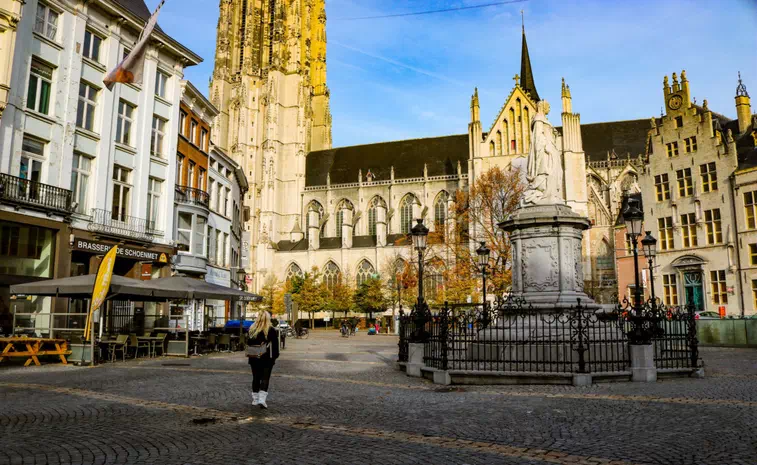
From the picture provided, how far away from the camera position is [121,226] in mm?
23016

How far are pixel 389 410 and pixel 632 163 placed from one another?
2347 inches

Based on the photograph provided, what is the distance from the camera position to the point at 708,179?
3362 cm

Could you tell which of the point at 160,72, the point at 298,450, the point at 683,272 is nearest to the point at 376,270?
the point at 683,272

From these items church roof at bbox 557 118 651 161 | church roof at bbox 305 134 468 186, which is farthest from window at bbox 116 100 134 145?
church roof at bbox 305 134 468 186

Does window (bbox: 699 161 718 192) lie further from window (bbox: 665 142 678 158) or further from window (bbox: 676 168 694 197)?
window (bbox: 665 142 678 158)

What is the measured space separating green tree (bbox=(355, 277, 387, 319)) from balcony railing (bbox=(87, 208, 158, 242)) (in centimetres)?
3939

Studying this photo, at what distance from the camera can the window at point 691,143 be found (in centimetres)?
3453

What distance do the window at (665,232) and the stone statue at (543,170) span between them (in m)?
25.3

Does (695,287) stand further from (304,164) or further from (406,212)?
(304,164)

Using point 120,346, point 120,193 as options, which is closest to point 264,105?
point 120,193

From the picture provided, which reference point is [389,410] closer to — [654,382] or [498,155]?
[654,382]

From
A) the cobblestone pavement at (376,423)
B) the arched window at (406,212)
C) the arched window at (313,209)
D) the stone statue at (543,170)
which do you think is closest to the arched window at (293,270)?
the arched window at (313,209)

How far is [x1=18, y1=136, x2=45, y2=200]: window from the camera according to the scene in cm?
1898

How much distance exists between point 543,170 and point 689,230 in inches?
992
